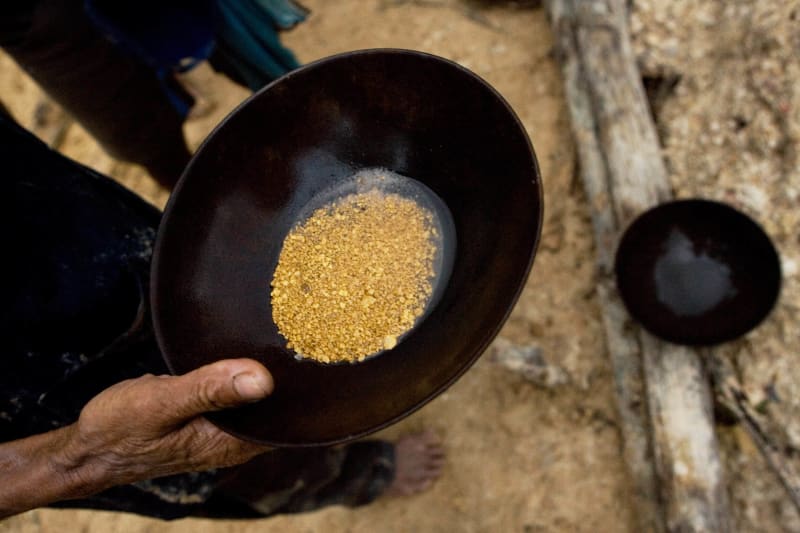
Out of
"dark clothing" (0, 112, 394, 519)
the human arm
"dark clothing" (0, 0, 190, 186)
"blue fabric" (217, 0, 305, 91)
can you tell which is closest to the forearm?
the human arm

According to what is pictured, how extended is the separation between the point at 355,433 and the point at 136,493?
0.73 metres

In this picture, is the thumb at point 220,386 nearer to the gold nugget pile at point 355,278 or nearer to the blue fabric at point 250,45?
the gold nugget pile at point 355,278

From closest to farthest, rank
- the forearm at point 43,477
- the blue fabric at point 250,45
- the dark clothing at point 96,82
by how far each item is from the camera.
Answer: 1. the forearm at point 43,477
2. the dark clothing at point 96,82
3. the blue fabric at point 250,45

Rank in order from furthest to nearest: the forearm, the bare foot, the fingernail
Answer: the bare foot, the forearm, the fingernail

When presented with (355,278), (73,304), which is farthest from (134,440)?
(355,278)

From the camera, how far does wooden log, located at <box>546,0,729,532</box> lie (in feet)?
6.24

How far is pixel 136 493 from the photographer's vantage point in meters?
1.49

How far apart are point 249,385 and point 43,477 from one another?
0.53 meters

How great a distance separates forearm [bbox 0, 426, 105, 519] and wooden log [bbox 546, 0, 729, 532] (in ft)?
5.60

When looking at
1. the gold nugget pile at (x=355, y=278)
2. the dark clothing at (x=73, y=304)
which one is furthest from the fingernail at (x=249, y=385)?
the dark clothing at (x=73, y=304)

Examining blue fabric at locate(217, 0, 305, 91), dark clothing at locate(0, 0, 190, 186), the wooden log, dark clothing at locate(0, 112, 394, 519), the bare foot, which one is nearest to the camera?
dark clothing at locate(0, 112, 394, 519)

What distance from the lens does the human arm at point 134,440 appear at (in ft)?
3.43

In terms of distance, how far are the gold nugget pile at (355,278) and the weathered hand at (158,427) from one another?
29 centimetres

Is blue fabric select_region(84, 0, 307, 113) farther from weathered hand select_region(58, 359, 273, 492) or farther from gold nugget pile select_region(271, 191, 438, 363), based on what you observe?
weathered hand select_region(58, 359, 273, 492)
